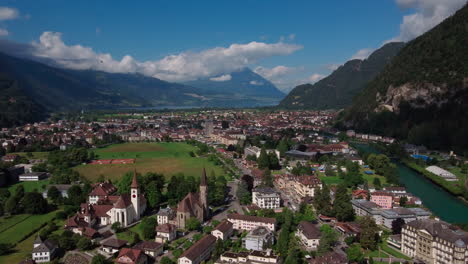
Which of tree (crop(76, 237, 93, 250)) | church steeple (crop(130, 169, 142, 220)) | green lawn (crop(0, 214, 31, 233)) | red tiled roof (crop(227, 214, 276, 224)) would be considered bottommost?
green lawn (crop(0, 214, 31, 233))

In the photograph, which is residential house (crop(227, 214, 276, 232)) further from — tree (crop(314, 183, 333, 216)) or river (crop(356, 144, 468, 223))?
river (crop(356, 144, 468, 223))

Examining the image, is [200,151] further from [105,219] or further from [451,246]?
[451,246]

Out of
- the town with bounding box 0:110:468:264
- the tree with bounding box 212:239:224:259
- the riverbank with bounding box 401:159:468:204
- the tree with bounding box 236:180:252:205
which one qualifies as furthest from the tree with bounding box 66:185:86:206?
the riverbank with bounding box 401:159:468:204

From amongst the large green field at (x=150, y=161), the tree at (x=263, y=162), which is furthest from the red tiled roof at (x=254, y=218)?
the tree at (x=263, y=162)

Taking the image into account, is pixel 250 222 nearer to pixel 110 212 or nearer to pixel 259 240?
pixel 259 240

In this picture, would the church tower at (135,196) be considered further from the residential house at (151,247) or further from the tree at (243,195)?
the tree at (243,195)

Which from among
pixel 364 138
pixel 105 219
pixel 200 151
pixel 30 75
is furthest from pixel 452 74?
pixel 30 75

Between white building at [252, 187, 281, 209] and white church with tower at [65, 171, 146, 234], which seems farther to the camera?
white building at [252, 187, 281, 209]

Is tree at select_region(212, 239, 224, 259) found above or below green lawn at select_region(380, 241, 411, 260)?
above
